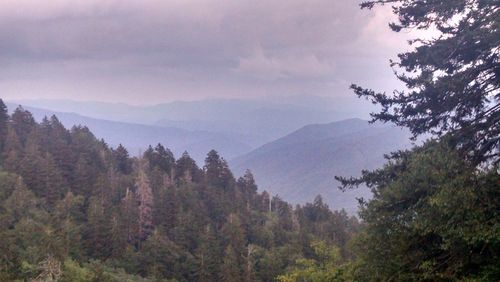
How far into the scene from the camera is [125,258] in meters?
47.6

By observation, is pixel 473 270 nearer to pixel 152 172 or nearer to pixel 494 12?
pixel 494 12

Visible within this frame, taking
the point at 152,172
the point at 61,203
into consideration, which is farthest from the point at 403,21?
the point at 152,172

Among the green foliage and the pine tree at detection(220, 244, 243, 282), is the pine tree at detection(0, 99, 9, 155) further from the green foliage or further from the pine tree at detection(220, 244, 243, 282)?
the green foliage

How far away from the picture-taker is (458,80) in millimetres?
11664

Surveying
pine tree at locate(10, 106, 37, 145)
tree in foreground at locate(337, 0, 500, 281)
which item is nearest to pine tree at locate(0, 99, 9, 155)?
pine tree at locate(10, 106, 37, 145)

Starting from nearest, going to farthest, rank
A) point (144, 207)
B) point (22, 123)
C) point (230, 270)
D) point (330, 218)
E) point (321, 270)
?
point (321, 270)
point (230, 270)
point (144, 207)
point (22, 123)
point (330, 218)

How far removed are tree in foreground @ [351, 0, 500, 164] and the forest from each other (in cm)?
4

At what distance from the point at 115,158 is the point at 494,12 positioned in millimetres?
78174

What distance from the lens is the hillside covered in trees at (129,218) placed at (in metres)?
37.6

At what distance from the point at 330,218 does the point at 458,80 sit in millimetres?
76337

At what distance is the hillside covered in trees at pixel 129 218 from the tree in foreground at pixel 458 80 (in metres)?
16.4

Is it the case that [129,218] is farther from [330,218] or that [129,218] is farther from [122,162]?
[330,218]

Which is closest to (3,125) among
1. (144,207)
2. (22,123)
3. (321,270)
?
→ (22,123)

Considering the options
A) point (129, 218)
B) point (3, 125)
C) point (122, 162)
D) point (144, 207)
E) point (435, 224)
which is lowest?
point (435, 224)
